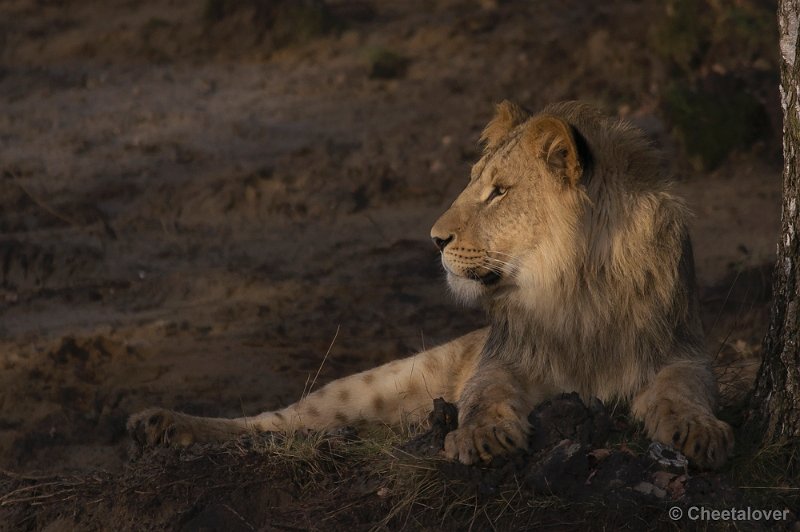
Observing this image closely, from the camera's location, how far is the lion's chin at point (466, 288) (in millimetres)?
4238

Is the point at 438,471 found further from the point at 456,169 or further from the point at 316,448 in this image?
the point at 456,169

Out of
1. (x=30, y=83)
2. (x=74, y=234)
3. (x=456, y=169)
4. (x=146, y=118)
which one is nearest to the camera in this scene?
(x=74, y=234)

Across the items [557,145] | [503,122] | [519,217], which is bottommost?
[519,217]

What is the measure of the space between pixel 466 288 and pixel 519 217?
0.30m

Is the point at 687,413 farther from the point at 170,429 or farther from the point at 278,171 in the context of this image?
the point at 278,171

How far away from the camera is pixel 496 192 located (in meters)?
4.23

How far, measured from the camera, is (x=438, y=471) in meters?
3.70

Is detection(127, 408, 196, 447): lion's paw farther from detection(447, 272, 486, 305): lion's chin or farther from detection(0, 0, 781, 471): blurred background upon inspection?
detection(447, 272, 486, 305): lion's chin

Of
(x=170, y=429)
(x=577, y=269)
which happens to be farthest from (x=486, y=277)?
(x=170, y=429)

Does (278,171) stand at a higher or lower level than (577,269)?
lower

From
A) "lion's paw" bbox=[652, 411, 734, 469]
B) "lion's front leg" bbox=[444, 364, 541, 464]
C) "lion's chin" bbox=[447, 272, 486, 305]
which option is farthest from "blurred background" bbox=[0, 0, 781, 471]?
"lion's paw" bbox=[652, 411, 734, 469]

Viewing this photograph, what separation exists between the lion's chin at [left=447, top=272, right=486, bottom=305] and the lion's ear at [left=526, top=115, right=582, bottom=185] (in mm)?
457

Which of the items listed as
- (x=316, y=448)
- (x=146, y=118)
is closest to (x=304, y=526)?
(x=316, y=448)

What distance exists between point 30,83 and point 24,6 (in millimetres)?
1806
